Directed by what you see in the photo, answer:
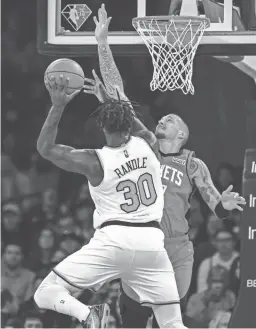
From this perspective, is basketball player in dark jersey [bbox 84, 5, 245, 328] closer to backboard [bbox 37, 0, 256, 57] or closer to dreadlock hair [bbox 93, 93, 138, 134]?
backboard [bbox 37, 0, 256, 57]

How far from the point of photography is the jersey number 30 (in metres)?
6.10

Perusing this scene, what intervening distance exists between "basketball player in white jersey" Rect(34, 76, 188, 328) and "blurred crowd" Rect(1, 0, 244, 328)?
2431mm

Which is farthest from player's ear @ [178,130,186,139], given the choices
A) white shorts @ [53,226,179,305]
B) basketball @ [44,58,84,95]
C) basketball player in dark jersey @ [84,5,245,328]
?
white shorts @ [53,226,179,305]

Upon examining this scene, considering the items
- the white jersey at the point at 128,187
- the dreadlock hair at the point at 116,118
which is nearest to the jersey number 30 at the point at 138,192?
the white jersey at the point at 128,187

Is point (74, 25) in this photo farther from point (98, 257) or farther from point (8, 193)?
point (98, 257)

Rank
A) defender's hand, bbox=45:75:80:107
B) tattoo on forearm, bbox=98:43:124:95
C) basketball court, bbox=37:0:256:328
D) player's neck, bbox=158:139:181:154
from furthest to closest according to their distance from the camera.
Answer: basketball court, bbox=37:0:256:328 < player's neck, bbox=158:139:181:154 < tattoo on forearm, bbox=98:43:124:95 < defender's hand, bbox=45:75:80:107

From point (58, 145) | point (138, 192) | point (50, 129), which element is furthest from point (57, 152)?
point (138, 192)

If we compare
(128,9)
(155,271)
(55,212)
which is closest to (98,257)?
(155,271)

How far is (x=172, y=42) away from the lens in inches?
316

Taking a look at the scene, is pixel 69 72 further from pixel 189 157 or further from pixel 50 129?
pixel 189 157

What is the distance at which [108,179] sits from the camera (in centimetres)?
613

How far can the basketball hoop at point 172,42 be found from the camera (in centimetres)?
791

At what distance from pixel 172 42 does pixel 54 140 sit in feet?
7.99

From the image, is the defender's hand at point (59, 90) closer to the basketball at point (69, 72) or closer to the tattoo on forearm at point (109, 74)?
the basketball at point (69, 72)
